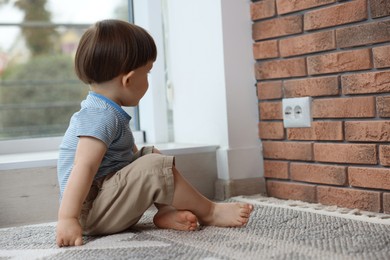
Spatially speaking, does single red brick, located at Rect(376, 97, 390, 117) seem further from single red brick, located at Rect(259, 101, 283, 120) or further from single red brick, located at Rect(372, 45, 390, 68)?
single red brick, located at Rect(259, 101, 283, 120)

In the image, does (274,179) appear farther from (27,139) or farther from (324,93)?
(27,139)

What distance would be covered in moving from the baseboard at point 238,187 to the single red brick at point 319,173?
17cm

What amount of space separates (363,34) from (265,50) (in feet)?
1.46

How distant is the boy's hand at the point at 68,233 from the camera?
1402 millimetres

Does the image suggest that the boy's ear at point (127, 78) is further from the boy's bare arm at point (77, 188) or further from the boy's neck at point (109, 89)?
the boy's bare arm at point (77, 188)

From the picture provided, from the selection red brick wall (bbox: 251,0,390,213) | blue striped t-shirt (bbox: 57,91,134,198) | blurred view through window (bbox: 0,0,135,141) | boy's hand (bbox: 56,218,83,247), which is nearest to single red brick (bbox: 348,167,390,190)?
red brick wall (bbox: 251,0,390,213)

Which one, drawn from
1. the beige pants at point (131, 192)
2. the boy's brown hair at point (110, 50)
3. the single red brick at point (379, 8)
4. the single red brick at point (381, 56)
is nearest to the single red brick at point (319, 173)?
the single red brick at point (381, 56)

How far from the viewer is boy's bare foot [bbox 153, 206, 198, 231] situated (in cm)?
154

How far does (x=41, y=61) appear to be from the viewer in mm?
2412

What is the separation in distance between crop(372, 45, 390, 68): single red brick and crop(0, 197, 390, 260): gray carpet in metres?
0.41

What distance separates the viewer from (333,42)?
5.83 ft

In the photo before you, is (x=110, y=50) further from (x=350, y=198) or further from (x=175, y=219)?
(x=350, y=198)

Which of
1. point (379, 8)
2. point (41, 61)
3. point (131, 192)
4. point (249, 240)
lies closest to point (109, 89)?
point (131, 192)

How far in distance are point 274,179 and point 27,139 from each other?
36.4 inches
